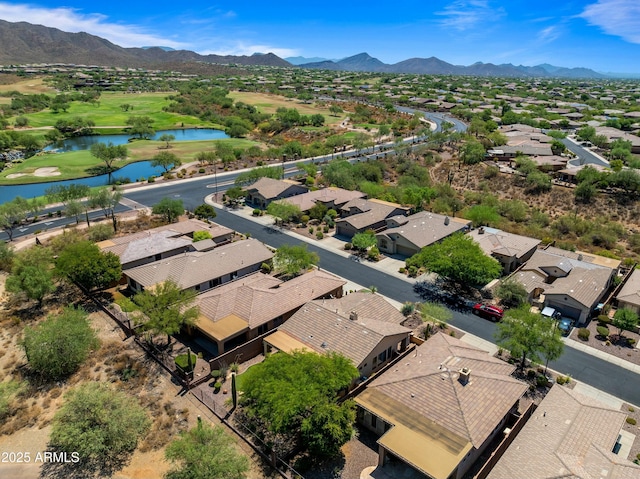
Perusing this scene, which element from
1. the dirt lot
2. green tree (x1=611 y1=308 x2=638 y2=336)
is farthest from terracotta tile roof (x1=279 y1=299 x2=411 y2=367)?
green tree (x1=611 y1=308 x2=638 y2=336)

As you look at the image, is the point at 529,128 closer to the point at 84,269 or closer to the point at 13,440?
the point at 84,269

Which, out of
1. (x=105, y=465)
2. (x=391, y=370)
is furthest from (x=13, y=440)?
(x=391, y=370)

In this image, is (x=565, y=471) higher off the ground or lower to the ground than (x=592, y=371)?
higher

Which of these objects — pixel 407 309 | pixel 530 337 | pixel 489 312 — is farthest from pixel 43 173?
pixel 530 337

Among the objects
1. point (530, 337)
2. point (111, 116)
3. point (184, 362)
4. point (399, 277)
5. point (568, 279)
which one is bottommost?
point (399, 277)

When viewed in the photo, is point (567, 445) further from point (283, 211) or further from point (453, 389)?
point (283, 211)

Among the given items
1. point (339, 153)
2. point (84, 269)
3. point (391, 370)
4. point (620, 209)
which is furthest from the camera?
point (339, 153)
